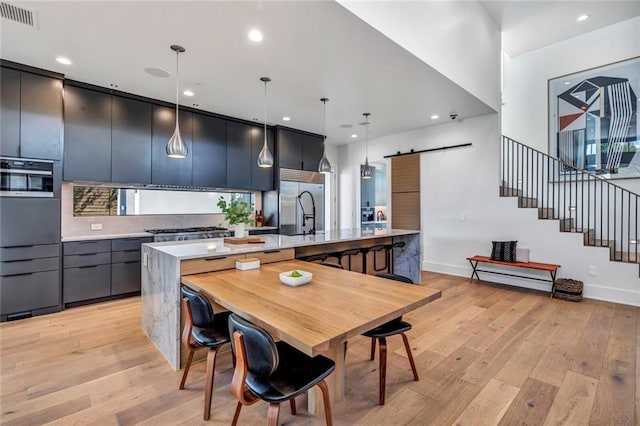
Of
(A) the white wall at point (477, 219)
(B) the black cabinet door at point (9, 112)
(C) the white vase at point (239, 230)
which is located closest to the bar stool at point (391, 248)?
(A) the white wall at point (477, 219)

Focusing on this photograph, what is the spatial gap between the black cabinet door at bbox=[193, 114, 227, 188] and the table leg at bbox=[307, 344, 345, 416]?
13.4ft

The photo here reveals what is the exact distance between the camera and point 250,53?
312cm

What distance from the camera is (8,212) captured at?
3.33 meters

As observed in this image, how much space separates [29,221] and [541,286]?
7.08 metres

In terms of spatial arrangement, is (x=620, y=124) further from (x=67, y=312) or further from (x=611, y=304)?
(x=67, y=312)

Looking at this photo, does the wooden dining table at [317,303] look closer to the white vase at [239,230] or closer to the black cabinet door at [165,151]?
the white vase at [239,230]

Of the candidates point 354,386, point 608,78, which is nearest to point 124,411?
point 354,386

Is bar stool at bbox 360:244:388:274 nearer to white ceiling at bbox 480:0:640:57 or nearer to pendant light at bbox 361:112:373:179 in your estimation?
pendant light at bbox 361:112:373:179

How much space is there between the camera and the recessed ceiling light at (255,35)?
9.00 feet

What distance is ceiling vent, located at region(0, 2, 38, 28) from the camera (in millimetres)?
2451

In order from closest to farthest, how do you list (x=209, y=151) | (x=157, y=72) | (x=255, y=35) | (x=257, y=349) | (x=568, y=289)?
(x=257, y=349) → (x=255, y=35) → (x=157, y=72) → (x=568, y=289) → (x=209, y=151)

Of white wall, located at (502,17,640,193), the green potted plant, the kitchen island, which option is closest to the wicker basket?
white wall, located at (502,17,640,193)

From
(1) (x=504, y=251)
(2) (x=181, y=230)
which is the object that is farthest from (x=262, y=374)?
(1) (x=504, y=251)

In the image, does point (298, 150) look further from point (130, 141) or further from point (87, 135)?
point (87, 135)
